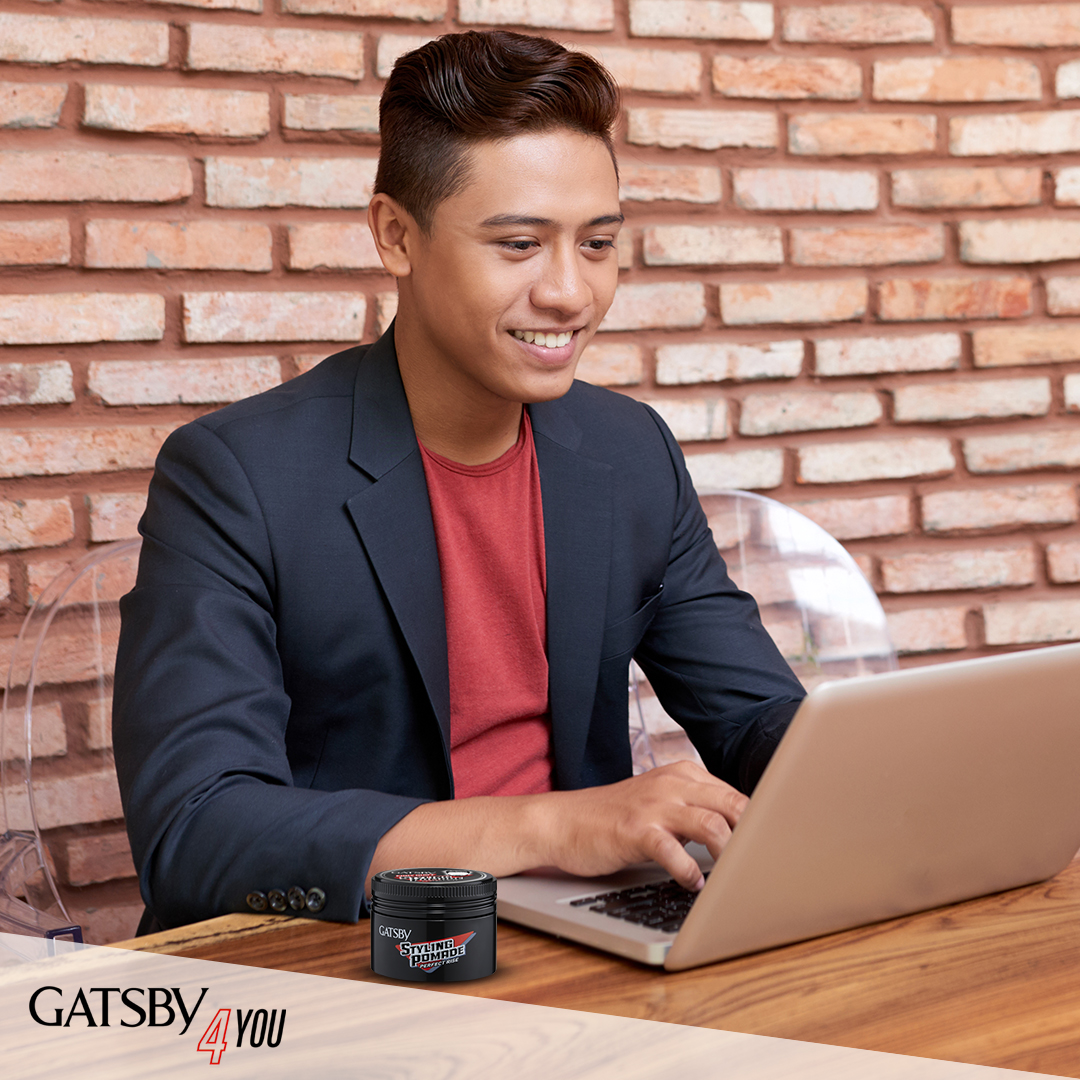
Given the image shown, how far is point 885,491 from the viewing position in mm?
2262

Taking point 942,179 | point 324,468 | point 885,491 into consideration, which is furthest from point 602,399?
point 942,179

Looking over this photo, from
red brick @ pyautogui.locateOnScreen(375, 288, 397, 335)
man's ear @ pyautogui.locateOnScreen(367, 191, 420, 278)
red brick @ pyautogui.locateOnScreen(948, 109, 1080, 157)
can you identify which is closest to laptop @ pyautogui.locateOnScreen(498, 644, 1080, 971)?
man's ear @ pyautogui.locateOnScreen(367, 191, 420, 278)

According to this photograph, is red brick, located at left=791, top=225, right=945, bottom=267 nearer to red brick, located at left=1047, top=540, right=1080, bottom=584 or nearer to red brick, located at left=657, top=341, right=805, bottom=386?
red brick, located at left=657, top=341, right=805, bottom=386

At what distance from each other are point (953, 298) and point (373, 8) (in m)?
1.13

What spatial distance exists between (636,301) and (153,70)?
2.72 feet

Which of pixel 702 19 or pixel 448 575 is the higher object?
pixel 702 19

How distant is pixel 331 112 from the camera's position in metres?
1.90

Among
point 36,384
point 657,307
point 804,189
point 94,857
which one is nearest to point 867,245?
point 804,189

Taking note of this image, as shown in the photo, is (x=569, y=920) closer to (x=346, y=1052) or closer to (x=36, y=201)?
(x=346, y=1052)

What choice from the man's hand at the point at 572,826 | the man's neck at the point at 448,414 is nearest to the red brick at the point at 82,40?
the man's neck at the point at 448,414

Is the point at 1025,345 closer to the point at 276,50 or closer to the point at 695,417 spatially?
the point at 695,417

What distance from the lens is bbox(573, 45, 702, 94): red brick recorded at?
2062 millimetres

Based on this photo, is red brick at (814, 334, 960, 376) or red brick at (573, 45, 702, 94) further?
red brick at (814, 334, 960, 376)

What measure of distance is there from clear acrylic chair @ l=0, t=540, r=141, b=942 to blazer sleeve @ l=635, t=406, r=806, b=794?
0.71 meters
